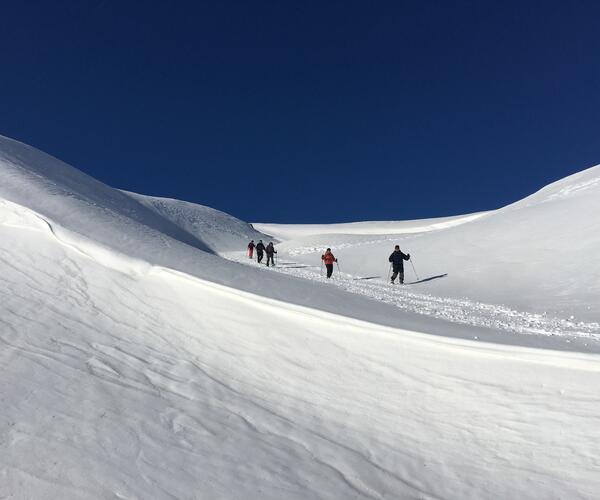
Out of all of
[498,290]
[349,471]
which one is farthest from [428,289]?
[349,471]

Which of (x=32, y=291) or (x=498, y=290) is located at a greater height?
(x=498, y=290)

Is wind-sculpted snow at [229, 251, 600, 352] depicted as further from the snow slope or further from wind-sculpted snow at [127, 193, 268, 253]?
wind-sculpted snow at [127, 193, 268, 253]

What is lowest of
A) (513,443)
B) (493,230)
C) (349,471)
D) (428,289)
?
(349,471)

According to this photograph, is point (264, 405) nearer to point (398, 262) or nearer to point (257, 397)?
point (257, 397)

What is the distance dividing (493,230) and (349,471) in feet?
56.3

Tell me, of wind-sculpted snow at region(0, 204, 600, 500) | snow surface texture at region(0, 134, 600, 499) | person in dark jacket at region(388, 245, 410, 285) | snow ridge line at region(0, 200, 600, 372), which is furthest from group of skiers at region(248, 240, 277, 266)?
wind-sculpted snow at region(0, 204, 600, 500)

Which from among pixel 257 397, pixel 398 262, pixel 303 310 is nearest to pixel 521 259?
pixel 398 262

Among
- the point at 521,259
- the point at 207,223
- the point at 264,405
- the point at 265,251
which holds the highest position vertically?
the point at 207,223

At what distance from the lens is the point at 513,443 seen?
5.19 metres

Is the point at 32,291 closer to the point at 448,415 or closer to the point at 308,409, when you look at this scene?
the point at 308,409

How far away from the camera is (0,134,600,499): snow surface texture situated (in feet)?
13.8

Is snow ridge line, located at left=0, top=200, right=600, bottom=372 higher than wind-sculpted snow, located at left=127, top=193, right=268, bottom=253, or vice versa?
wind-sculpted snow, located at left=127, top=193, right=268, bottom=253

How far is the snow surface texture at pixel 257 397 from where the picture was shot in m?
4.20

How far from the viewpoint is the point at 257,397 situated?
5848mm
